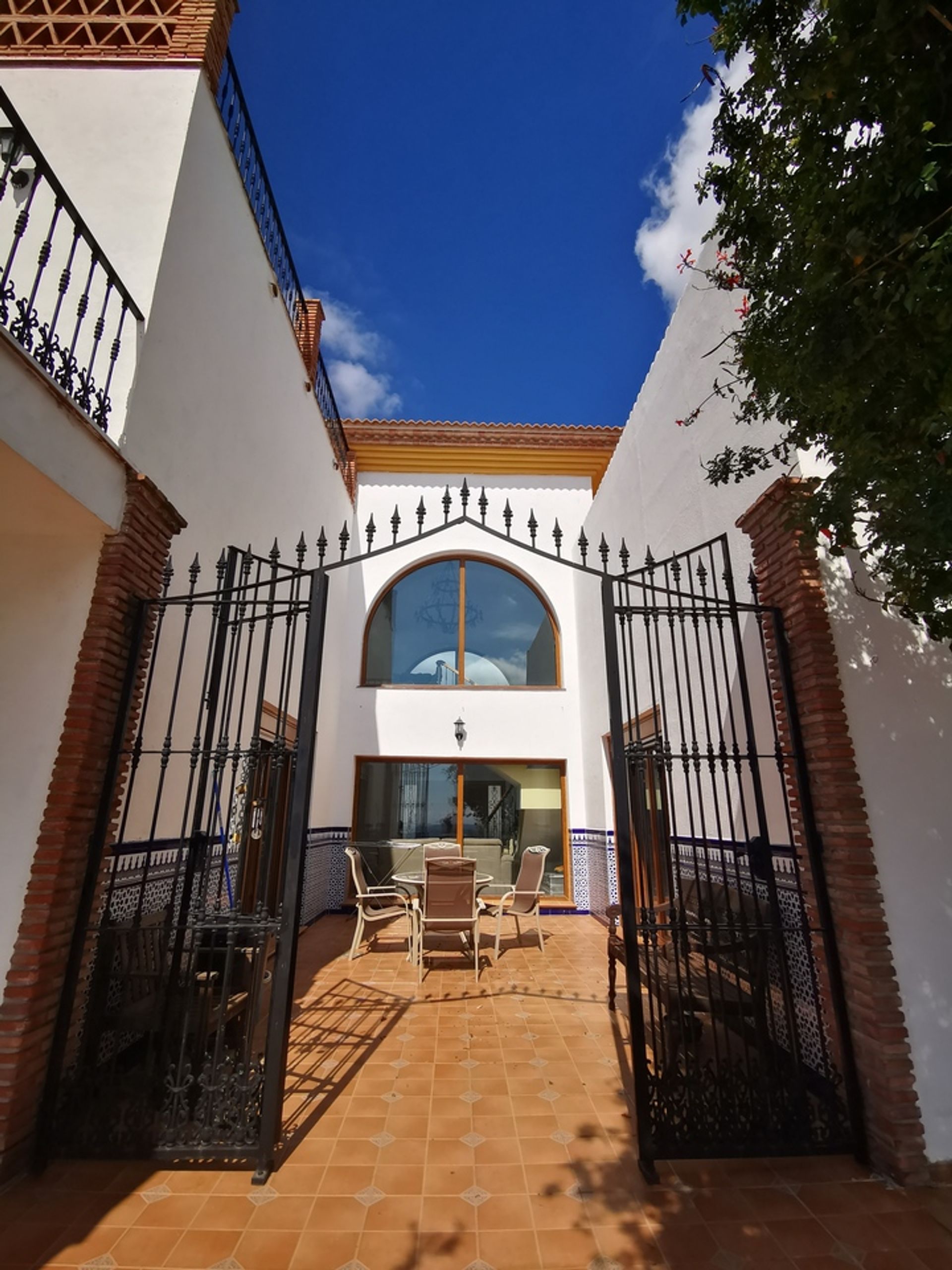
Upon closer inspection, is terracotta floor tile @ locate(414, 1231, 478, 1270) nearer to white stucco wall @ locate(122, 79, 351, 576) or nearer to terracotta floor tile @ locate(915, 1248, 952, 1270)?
terracotta floor tile @ locate(915, 1248, 952, 1270)

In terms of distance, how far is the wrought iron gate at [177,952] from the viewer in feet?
7.18

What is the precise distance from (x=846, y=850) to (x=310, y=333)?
6.92 metres

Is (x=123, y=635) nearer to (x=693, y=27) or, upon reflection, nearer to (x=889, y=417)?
(x=889, y=417)

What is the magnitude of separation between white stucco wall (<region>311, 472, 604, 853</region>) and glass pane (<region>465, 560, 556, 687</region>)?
0.69 feet

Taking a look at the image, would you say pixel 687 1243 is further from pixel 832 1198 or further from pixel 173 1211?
pixel 173 1211

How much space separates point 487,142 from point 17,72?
331 cm

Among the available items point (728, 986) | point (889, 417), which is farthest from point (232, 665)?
point (728, 986)

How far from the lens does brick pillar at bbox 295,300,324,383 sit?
636 cm

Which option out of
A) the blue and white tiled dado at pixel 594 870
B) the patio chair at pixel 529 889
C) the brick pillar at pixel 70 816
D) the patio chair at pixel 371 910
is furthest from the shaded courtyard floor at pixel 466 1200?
the blue and white tiled dado at pixel 594 870

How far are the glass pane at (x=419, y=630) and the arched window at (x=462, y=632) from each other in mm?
10

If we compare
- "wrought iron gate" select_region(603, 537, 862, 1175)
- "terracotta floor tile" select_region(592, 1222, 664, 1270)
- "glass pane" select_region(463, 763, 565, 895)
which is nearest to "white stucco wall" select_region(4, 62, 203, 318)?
"wrought iron gate" select_region(603, 537, 862, 1175)

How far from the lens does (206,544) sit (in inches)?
150

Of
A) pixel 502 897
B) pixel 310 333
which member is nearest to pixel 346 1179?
pixel 502 897

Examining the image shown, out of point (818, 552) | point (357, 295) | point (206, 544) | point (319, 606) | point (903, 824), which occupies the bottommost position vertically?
point (903, 824)
